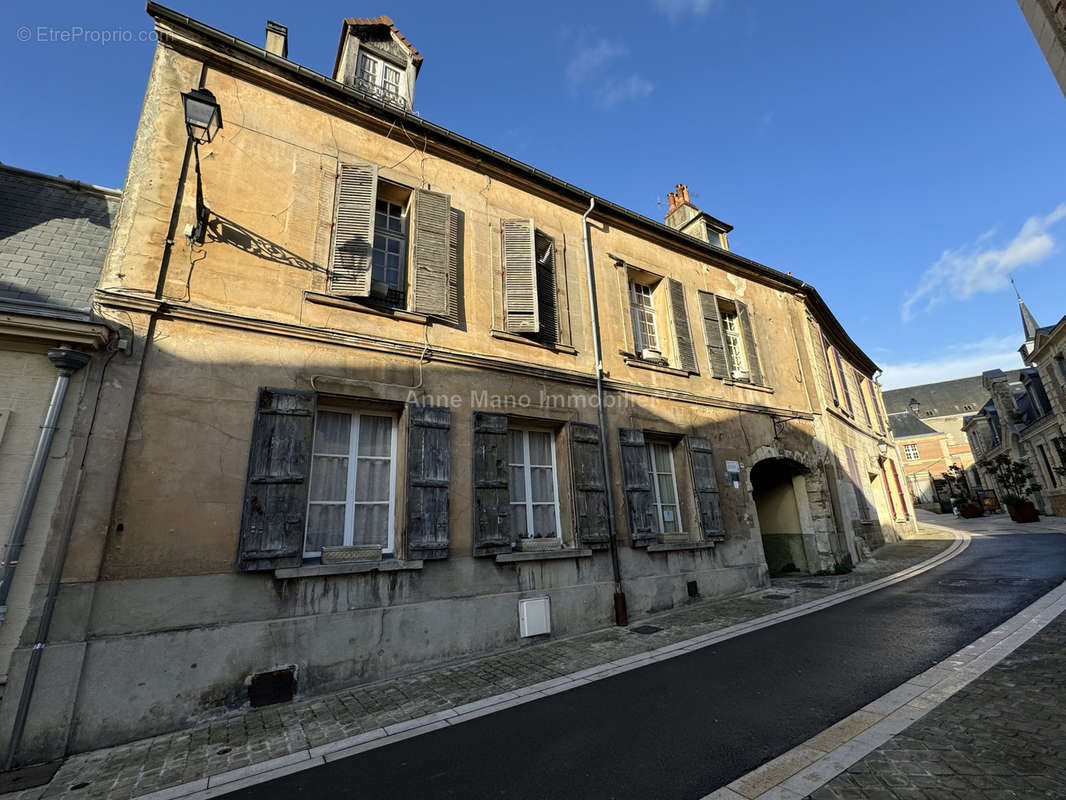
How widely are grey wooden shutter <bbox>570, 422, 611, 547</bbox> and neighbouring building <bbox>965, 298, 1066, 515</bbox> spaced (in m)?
25.4

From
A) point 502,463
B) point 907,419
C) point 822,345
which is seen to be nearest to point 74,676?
point 502,463

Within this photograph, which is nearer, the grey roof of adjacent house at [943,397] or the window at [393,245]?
the window at [393,245]

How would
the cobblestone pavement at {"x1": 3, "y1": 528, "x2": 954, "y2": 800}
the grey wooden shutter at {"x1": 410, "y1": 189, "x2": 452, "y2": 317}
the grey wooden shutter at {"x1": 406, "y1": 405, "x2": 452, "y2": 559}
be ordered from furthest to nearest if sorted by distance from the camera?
the grey wooden shutter at {"x1": 410, "y1": 189, "x2": 452, "y2": 317} < the grey wooden shutter at {"x1": 406, "y1": 405, "x2": 452, "y2": 559} < the cobblestone pavement at {"x1": 3, "y1": 528, "x2": 954, "y2": 800}

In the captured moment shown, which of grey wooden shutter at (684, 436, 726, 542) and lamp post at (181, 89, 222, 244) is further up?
lamp post at (181, 89, 222, 244)

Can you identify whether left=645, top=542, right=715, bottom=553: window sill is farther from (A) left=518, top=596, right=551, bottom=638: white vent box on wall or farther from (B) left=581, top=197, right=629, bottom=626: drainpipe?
(A) left=518, top=596, right=551, bottom=638: white vent box on wall

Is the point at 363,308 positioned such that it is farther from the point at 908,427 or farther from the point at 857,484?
the point at 908,427

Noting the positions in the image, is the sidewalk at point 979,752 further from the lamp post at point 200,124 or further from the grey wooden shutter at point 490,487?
the lamp post at point 200,124

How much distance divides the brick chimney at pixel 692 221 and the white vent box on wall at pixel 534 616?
32.7ft

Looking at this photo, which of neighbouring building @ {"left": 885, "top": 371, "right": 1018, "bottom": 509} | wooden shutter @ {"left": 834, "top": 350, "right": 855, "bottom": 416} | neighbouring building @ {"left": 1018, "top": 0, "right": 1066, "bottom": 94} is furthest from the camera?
neighbouring building @ {"left": 885, "top": 371, "right": 1018, "bottom": 509}

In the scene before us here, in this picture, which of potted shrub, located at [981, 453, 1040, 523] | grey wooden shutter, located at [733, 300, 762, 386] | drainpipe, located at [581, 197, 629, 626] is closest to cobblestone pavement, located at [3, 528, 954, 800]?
drainpipe, located at [581, 197, 629, 626]

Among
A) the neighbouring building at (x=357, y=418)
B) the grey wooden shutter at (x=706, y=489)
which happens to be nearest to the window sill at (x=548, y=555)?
the neighbouring building at (x=357, y=418)

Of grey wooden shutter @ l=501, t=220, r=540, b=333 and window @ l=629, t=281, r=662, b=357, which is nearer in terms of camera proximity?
grey wooden shutter @ l=501, t=220, r=540, b=333

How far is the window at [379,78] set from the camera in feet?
25.7

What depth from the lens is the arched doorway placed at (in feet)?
32.8
